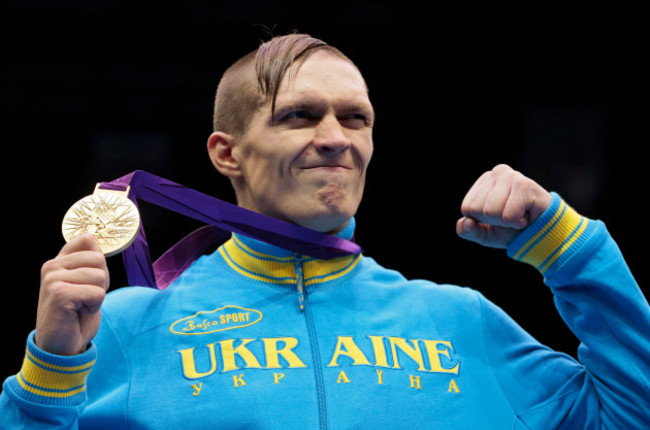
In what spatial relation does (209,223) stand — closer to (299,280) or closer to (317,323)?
(299,280)

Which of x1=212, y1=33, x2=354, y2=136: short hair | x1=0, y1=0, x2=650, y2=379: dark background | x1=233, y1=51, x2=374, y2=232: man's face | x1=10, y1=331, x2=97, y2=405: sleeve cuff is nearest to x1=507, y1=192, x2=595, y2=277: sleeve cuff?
x1=233, y1=51, x2=374, y2=232: man's face

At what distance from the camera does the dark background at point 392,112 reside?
130 inches

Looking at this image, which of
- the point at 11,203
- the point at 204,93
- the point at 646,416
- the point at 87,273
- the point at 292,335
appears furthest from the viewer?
the point at 204,93

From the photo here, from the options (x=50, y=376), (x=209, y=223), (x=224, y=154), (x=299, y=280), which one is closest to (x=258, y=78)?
(x=224, y=154)

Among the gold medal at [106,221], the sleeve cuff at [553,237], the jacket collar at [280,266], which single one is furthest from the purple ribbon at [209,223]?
the sleeve cuff at [553,237]

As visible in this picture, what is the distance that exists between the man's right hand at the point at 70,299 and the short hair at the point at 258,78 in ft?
2.15

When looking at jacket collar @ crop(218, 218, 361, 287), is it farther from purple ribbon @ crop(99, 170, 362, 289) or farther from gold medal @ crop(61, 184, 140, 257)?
gold medal @ crop(61, 184, 140, 257)

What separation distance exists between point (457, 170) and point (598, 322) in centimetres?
194

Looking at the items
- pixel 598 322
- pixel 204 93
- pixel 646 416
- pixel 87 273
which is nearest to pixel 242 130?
pixel 87 273

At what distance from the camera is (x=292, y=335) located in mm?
1886

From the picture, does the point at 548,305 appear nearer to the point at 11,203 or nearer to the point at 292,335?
the point at 292,335

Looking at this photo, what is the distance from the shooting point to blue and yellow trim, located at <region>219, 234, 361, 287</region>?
2021mm

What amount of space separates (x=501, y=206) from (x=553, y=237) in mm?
155

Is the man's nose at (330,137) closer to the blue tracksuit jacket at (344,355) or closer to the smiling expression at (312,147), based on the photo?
the smiling expression at (312,147)
